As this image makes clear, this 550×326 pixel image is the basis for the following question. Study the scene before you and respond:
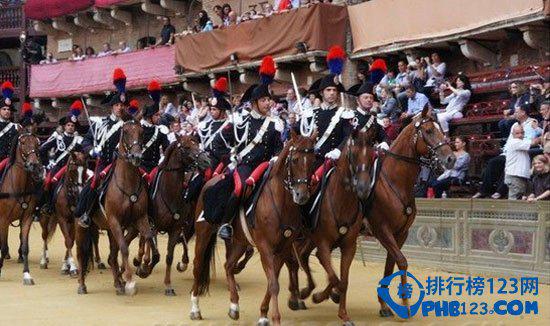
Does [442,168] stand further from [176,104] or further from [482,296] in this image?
[176,104]

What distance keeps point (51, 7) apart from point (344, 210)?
28.4 metres

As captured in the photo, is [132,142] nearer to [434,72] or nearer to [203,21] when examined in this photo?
[434,72]

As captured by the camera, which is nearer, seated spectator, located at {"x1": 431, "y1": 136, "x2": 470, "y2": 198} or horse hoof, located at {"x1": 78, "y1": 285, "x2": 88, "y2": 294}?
horse hoof, located at {"x1": 78, "y1": 285, "x2": 88, "y2": 294}

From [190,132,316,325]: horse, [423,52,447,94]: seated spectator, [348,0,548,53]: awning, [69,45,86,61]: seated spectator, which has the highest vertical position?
[69,45,86,61]: seated spectator

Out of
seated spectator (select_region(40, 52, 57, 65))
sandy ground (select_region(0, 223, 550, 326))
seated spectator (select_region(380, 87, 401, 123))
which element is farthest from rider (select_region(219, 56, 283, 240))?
seated spectator (select_region(40, 52, 57, 65))

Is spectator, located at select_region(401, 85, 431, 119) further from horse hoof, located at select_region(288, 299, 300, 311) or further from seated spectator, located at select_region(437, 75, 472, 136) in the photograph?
horse hoof, located at select_region(288, 299, 300, 311)

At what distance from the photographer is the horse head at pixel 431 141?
35.7 feet

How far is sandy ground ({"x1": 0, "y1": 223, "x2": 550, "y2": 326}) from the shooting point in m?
10.8

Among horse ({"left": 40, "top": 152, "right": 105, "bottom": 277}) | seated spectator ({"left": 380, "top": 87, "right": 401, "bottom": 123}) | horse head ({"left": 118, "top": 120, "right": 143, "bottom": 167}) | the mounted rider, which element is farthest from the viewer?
seated spectator ({"left": 380, "top": 87, "right": 401, "bottom": 123})

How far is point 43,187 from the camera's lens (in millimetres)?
15766

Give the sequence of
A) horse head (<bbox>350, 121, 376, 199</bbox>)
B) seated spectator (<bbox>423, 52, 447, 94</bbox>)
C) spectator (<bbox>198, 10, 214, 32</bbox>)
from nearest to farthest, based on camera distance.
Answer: horse head (<bbox>350, 121, 376, 199</bbox>) < seated spectator (<bbox>423, 52, 447, 94</bbox>) < spectator (<bbox>198, 10, 214, 32</bbox>)

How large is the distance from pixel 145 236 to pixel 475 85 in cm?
850

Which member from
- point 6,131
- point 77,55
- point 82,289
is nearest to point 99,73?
point 77,55

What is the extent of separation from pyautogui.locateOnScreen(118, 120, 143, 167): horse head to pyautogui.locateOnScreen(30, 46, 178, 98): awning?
15993mm
